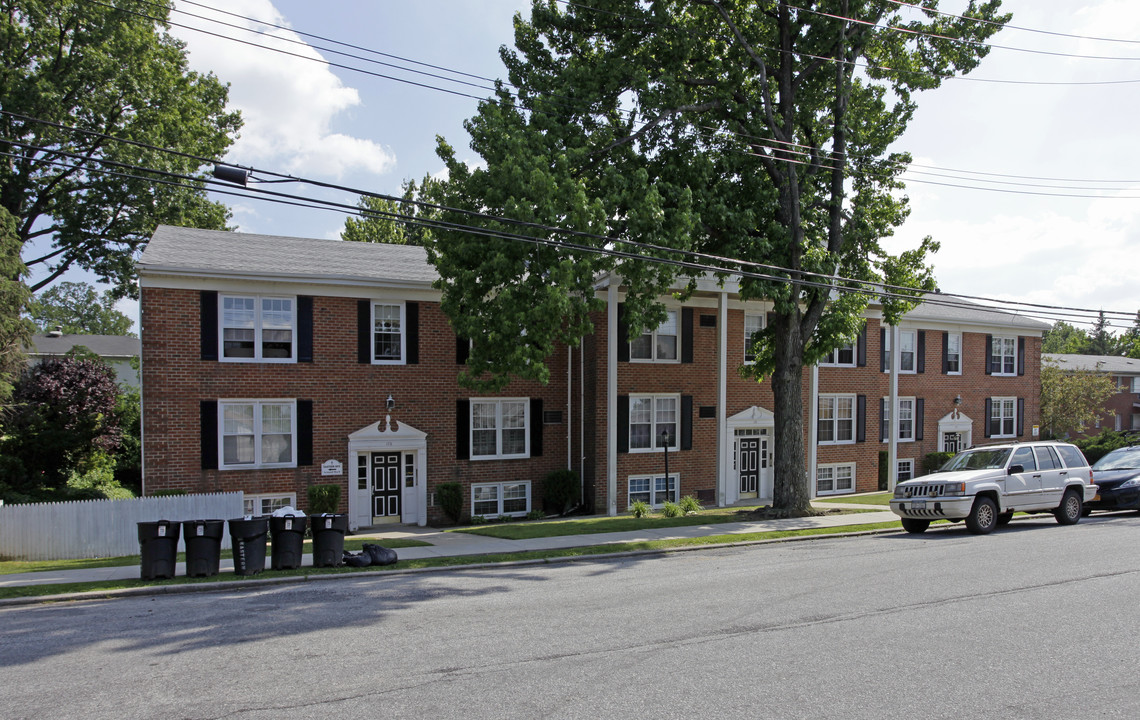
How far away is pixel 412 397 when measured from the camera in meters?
22.0

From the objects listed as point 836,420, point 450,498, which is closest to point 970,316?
point 836,420

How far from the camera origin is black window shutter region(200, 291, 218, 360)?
19.6 metres

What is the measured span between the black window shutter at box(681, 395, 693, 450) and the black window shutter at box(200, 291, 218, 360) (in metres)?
13.7

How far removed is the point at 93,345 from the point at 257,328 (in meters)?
29.0

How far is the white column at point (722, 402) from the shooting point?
24.9 meters

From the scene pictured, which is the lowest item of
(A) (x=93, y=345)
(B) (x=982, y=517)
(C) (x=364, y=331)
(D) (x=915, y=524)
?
(D) (x=915, y=524)

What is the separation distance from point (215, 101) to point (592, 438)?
24.0m

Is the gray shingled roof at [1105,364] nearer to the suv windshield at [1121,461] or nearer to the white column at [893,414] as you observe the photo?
the white column at [893,414]

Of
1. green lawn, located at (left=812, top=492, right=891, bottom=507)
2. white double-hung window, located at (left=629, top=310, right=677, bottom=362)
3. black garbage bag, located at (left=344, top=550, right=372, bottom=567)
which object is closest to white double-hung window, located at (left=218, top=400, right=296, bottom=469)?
black garbage bag, located at (left=344, top=550, right=372, bottom=567)

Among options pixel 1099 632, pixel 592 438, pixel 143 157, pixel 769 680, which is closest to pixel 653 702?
pixel 769 680

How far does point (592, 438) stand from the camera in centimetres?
2397

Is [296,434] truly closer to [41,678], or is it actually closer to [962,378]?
[41,678]

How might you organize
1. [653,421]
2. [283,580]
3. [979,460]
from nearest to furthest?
[283,580] < [979,460] < [653,421]

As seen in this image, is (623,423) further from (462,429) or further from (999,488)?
(999,488)
